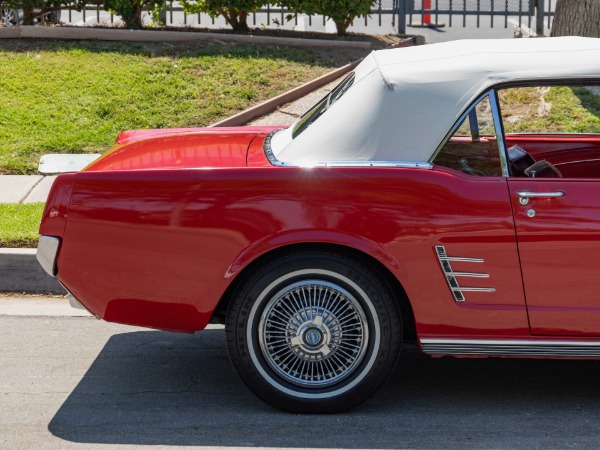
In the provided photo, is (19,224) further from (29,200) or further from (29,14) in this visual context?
(29,14)

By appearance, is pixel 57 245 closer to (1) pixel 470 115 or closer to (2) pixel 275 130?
(2) pixel 275 130

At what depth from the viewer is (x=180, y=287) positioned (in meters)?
4.99

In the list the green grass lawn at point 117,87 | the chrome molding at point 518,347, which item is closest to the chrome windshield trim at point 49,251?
the chrome molding at point 518,347

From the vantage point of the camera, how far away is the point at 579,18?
11719 mm

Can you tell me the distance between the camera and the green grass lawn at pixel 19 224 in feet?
24.2

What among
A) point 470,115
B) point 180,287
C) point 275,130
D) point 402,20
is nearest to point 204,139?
point 275,130

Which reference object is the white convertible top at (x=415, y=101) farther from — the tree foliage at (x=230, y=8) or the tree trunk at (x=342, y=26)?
the tree trunk at (x=342, y=26)

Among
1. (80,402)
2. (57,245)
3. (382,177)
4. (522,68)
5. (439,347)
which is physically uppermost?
(522,68)

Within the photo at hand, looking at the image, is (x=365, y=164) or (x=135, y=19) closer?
(x=365, y=164)

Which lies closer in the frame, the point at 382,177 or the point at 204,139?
the point at 382,177

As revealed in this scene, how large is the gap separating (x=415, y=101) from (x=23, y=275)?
3.34m

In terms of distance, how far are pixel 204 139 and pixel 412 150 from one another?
128cm

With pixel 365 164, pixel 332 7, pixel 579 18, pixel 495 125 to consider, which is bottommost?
pixel 365 164

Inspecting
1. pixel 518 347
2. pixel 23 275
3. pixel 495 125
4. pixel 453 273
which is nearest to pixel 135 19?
pixel 23 275
